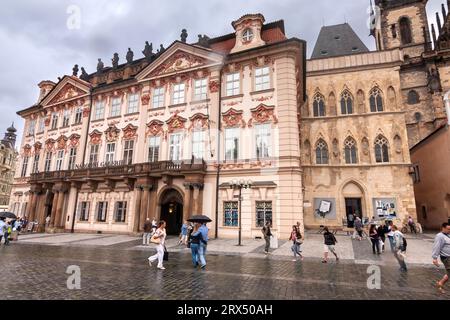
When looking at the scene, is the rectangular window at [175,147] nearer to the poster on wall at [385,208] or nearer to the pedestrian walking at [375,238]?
the pedestrian walking at [375,238]

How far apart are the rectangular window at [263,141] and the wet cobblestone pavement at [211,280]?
10229 millimetres

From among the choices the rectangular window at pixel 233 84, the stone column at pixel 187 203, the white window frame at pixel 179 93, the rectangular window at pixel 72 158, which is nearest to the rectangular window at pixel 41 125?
the rectangular window at pixel 72 158

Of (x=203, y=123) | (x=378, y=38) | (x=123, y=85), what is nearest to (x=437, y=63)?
(x=378, y=38)

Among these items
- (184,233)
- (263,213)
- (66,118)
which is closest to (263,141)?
(263,213)

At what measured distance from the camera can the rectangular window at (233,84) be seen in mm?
23263

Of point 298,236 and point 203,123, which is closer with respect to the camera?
point 298,236

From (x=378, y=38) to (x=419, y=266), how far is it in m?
52.2

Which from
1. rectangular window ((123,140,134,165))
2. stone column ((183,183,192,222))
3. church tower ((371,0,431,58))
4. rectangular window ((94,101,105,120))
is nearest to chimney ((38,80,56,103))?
rectangular window ((94,101,105,120))

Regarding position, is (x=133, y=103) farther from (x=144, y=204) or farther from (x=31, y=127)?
(x=31, y=127)

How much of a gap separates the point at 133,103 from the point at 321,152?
2186cm

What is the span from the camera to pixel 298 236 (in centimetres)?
1260

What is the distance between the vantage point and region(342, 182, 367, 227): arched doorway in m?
28.8

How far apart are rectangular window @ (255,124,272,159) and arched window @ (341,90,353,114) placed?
48.7ft
